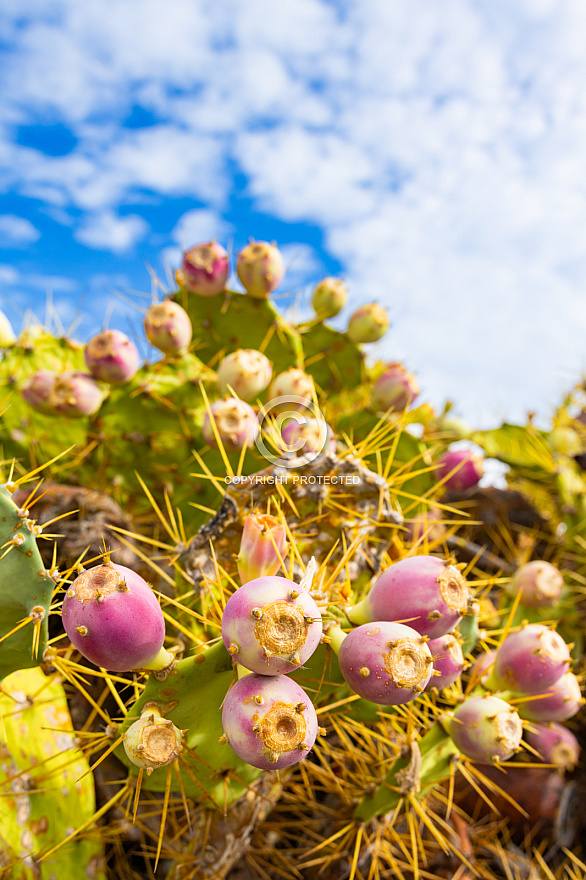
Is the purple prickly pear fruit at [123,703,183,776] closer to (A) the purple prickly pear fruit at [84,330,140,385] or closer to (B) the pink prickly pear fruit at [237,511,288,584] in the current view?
(B) the pink prickly pear fruit at [237,511,288,584]

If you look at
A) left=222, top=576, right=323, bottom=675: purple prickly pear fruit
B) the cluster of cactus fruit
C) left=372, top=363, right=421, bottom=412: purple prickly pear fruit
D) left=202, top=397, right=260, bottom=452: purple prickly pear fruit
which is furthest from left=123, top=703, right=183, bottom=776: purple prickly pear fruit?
left=372, top=363, right=421, bottom=412: purple prickly pear fruit

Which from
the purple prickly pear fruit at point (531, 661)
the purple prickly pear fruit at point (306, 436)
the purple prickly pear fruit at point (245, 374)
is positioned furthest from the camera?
the purple prickly pear fruit at point (245, 374)

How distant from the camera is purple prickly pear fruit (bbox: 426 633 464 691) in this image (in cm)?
87

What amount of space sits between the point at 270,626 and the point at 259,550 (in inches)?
8.1

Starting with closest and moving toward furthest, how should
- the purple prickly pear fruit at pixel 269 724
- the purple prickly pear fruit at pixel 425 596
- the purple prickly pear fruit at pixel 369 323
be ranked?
1. the purple prickly pear fruit at pixel 269 724
2. the purple prickly pear fruit at pixel 425 596
3. the purple prickly pear fruit at pixel 369 323

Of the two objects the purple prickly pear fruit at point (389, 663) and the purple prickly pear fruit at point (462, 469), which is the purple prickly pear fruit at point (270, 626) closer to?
the purple prickly pear fruit at point (389, 663)

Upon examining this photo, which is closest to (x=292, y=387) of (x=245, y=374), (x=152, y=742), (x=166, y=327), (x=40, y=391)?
(x=245, y=374)

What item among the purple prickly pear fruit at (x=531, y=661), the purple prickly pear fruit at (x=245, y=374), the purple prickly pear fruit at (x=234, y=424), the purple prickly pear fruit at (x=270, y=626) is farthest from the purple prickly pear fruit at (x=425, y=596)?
the purple prickly pear fruit at (x=245, y=374)

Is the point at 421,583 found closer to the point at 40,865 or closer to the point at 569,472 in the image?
the point at 40,865

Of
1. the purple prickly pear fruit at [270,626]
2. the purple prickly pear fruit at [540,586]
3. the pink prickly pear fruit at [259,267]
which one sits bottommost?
the purple prickly pear fruit at [540,586]

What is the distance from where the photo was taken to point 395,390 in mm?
1801

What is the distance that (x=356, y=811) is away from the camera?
4.02 ft

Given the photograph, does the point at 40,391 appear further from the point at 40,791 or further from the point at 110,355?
the point at 40,791

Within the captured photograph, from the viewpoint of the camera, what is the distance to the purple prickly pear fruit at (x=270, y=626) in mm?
681
